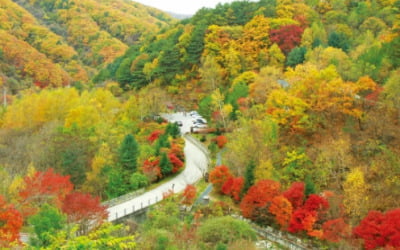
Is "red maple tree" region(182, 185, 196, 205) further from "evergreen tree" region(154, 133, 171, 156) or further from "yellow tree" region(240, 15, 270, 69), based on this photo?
"yellow tree" region(240, 15, 270, 69)

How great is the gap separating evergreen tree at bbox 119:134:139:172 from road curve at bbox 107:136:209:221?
8.82ft

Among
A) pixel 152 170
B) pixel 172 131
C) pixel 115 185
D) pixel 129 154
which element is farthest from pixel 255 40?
pixel 115 185

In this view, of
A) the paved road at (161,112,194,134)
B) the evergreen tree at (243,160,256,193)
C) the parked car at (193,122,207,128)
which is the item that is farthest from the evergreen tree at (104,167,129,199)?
the parked car at (193,122,207,128)

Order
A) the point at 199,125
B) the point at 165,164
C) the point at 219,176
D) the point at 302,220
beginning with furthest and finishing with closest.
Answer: the point at 199,125 → the point at 165,164 → the point at 219,176 → the point at 302,220

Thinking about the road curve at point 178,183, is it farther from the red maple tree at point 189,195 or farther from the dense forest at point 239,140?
the red maple tree at point 189,195

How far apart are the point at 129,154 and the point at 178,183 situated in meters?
4.22

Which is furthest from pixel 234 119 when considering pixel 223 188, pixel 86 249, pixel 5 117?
pixel 86 249

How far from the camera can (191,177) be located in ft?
106

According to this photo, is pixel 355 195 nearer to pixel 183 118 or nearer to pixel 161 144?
pixel 161 144

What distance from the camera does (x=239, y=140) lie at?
94.2 feet

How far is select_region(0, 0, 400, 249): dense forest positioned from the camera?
20.6 metres

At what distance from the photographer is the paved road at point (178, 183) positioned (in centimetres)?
2691

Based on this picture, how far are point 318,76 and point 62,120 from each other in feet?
76.0

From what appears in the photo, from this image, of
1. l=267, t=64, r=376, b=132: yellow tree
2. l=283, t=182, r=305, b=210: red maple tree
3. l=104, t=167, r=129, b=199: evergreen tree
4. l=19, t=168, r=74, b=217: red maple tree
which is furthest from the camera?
l=104, t=167, r=129, b=199: evergreen tree
